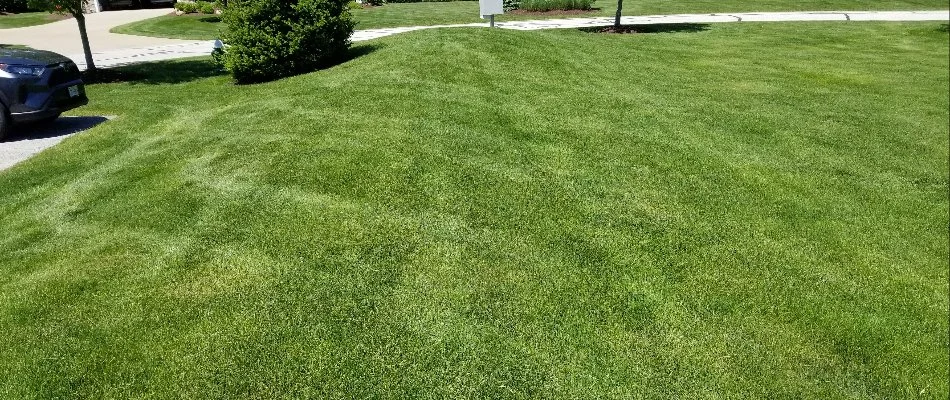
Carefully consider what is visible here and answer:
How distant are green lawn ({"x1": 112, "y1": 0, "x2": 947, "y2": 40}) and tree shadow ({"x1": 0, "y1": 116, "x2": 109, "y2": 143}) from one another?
447 inches

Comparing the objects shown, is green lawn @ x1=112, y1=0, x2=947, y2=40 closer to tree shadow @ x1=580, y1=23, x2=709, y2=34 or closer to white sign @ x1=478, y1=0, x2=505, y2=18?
tree shadow @ x1=580, y1=23, x2=709, y2=34

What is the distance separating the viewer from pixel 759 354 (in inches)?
146

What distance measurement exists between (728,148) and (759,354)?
375cm

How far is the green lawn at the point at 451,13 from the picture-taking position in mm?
21609

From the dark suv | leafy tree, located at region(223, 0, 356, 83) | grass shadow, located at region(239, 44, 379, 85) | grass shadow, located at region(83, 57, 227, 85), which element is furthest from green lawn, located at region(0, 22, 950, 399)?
grass shadow, located at region(83, 57, 227, 85)

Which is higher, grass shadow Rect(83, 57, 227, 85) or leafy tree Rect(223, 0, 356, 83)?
leafy tree Rect(223, 0, 356, 83)

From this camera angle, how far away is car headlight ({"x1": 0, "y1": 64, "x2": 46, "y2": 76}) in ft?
27.0

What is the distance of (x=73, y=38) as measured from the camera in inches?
846

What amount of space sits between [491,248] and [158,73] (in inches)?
482

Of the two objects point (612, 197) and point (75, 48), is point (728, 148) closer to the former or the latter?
point (612, 197)

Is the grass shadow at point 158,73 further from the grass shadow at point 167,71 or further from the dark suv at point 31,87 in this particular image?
the dark suv at point 31,87

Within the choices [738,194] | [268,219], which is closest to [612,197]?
[738,194]

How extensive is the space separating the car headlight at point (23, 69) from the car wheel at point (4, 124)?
59 centimetres

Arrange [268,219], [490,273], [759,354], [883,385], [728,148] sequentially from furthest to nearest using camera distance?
[728,148] < [268,219] < [490,273] < [759,354] < [883,385]
